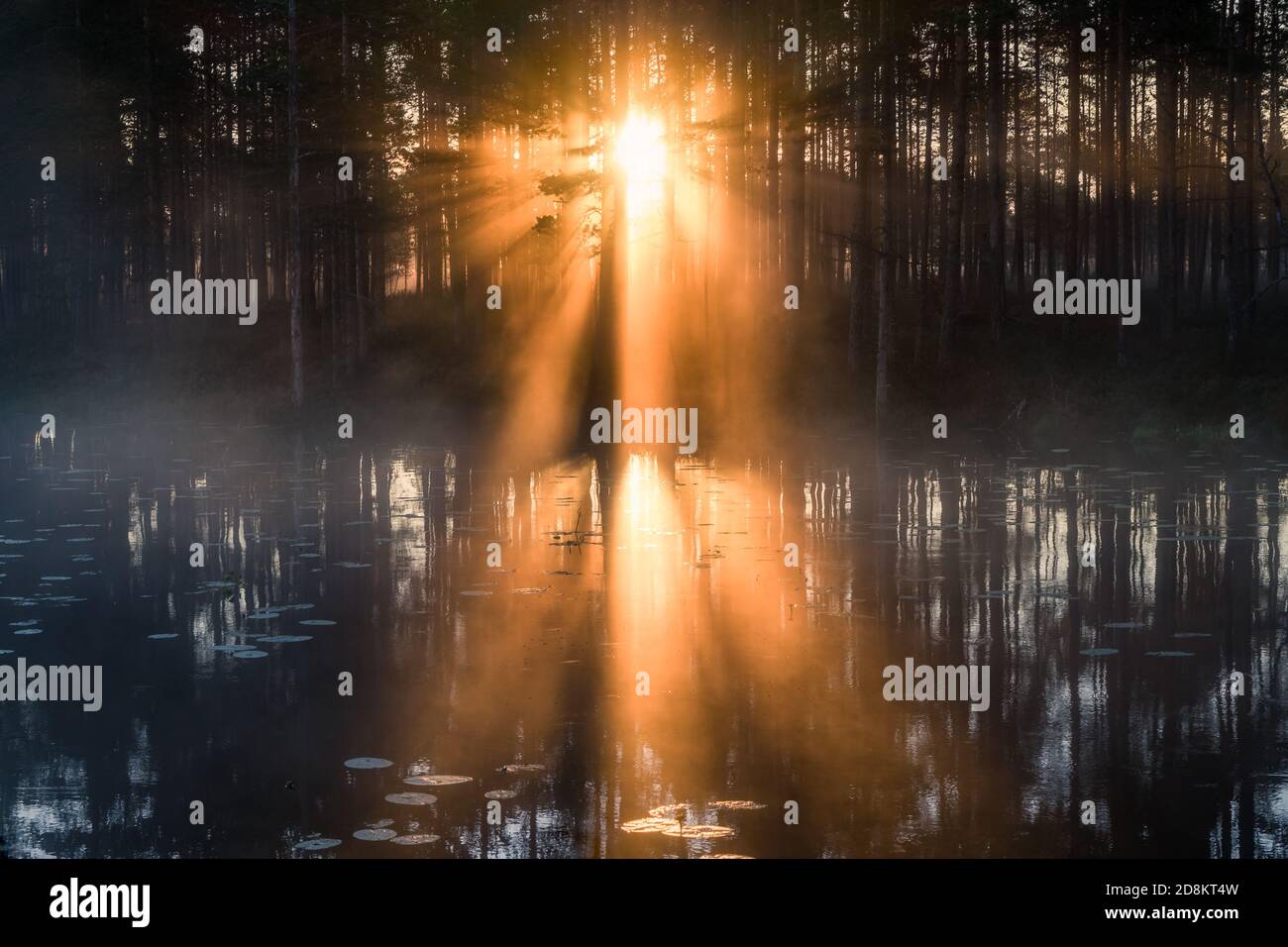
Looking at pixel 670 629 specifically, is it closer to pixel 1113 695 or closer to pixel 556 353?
pixel 1113 695

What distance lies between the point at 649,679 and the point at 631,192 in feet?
109

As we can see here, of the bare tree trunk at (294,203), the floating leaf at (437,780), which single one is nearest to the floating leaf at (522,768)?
the floating leaf at (437,780)

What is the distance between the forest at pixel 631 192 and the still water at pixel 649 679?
17.8 metres

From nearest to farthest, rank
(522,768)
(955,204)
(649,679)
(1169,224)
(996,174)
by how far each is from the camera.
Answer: (522,768)
(649,679)
(955,204)
(1169,224)
(996,174)

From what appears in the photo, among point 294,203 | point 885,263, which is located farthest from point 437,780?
point 294,203

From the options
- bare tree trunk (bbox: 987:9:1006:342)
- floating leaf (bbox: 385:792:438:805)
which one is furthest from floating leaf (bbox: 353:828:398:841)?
bare tree trunk (bbox: 987:9:1006:342)

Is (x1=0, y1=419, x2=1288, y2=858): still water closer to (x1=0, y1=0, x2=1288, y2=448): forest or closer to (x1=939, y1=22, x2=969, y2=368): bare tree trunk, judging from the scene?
(x1=939, y1=22, x2=969, y2=368): bare tree trunk

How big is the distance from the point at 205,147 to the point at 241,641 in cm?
5597

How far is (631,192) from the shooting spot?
136 ft

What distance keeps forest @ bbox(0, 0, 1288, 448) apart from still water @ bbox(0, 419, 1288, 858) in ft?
58.5

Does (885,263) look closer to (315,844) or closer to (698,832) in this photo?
(698,832)

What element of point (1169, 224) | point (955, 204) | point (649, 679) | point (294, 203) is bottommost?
point (649, 679)

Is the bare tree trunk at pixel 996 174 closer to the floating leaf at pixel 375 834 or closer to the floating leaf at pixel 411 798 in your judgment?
the floating leaf at pixel 411 798

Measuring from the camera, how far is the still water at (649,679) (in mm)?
6629
